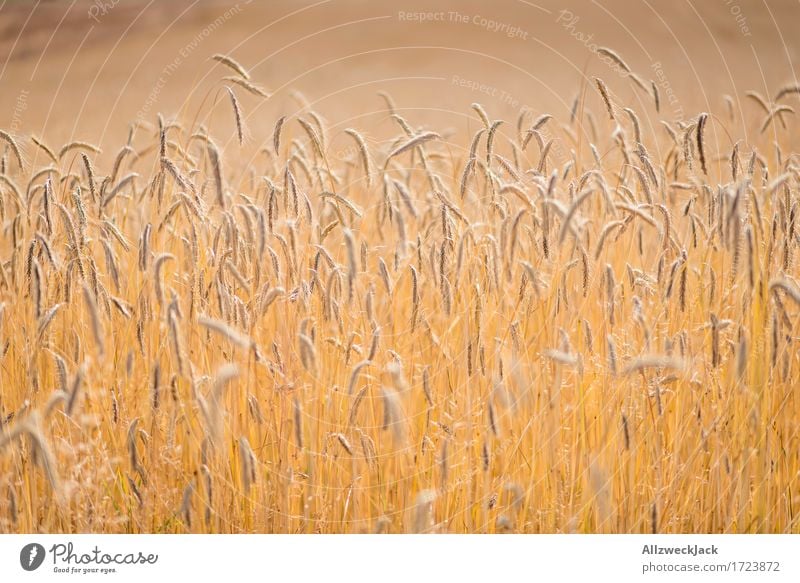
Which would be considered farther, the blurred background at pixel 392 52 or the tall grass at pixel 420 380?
the blurred background at pixel 392 52

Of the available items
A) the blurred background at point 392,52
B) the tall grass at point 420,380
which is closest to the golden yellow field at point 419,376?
the tall grass at point 420,380

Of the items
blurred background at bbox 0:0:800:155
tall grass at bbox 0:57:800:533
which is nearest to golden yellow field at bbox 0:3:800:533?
tall grass at bbox 0:57:800:533

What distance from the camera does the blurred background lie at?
267cm

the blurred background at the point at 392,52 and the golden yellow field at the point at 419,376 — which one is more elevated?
the blurred background at the point at 392,52

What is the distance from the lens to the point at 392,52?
10.8 feet

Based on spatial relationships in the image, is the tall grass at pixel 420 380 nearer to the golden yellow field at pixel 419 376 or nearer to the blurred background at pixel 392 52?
the golden yellow field at pixel 419 376

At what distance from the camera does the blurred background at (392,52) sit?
2670 millimetres

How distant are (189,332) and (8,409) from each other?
2.04 feet

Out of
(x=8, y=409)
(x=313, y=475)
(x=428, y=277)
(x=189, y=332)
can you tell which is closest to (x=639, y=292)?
(x=428, y=277)

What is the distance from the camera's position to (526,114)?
2.70 metres

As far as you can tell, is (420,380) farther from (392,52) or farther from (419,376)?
(392,52)

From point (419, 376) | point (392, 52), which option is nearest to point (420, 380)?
point (419, 376)

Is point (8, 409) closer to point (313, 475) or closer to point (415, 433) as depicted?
point (313, 475)

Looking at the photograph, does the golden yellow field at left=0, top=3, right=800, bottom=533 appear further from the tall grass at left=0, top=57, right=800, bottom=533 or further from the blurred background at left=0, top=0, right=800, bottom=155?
the blurred background at left=0, top=0, right=800, bottom=155
